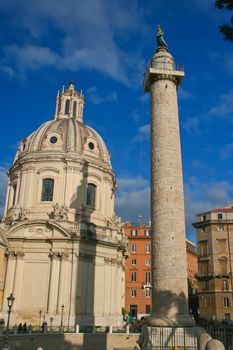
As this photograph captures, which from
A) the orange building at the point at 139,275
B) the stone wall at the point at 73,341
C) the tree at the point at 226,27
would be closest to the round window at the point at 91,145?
the stone wall at the point at 73,341

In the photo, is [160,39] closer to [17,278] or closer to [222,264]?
[17,278]

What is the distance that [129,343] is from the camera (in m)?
29.5

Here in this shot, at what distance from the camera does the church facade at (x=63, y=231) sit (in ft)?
120

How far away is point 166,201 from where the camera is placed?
21.5m

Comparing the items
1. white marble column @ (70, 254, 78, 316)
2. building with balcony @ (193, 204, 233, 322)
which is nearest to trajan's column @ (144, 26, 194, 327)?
white marble column @ (70, 254, 78, 316)

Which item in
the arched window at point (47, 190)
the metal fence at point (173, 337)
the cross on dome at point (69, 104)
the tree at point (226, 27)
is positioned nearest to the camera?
the tree at point (226, 27)

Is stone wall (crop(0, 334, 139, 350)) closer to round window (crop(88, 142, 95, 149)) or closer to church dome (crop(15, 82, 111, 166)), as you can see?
church dome (crop(15, 82, 111, 166))

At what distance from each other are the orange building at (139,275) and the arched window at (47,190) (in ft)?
89.4

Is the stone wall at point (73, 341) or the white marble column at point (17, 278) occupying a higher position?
the white marble column at point (17, 278)

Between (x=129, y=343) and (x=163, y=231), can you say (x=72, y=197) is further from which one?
(x=163, y=231)

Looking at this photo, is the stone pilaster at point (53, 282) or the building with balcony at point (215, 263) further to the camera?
the building with balcony at point (215, 263)

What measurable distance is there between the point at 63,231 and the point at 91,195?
7.75m

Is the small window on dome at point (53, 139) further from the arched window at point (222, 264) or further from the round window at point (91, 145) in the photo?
the arched window at point (222, 264)

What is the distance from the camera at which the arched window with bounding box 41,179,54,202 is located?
42.4m
